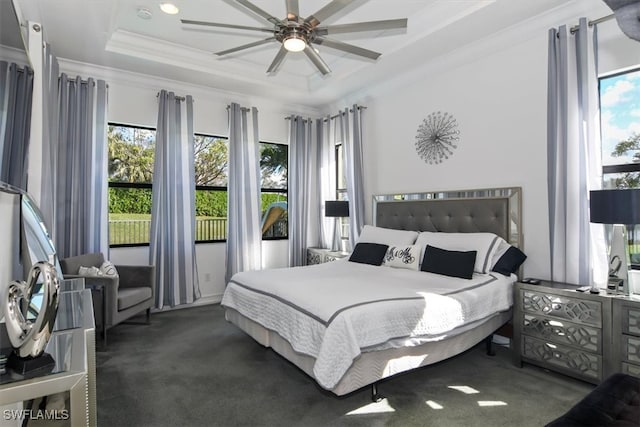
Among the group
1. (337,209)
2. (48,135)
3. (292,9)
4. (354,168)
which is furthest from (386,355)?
(48,135)

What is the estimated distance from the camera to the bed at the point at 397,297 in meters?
2.28

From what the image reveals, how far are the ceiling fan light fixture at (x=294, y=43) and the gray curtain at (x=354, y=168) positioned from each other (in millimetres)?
2608

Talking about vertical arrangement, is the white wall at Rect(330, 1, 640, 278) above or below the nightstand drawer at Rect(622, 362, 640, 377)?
above

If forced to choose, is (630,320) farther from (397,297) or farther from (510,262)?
(397,297)

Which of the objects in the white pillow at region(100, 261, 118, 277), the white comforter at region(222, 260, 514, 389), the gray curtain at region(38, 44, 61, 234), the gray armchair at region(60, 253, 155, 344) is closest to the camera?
the white comforter at region(222, 260, 514, 389)

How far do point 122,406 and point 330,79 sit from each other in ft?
14.2

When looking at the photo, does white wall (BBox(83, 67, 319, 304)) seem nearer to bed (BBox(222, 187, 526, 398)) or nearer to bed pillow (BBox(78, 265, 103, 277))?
bed pillow (BBox(78, 265, 103, 277))

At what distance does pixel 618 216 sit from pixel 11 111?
11.7 ft

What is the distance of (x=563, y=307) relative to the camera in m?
2.72

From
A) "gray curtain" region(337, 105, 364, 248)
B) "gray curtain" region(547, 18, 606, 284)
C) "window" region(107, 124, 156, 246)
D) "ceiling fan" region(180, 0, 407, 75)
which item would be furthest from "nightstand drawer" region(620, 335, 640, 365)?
"window" region(107, 124, 156, 246)

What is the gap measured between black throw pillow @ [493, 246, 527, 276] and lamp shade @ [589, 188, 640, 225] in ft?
2.80

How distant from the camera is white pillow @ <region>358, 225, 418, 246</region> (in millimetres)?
4047

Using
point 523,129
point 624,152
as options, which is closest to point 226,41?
point 523,129

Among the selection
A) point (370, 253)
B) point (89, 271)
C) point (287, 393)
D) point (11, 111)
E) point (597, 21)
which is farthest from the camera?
point (370, 253)
